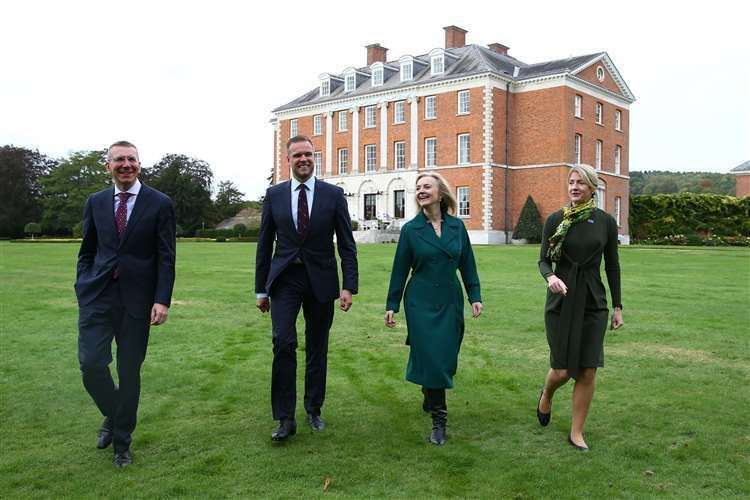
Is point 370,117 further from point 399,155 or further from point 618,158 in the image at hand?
point 618,158

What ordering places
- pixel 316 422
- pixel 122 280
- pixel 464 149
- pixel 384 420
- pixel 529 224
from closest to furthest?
1. pixel 122 280
2. pixel 316 422
3. pixel 384 420
4. pixel 529 224
5. pixel 464 149

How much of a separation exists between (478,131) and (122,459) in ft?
136

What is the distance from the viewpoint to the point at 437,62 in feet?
153

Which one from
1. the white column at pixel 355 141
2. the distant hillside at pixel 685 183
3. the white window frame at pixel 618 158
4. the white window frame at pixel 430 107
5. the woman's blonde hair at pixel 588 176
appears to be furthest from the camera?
the distant hillside at pixel 685 183

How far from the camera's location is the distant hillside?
78125mm

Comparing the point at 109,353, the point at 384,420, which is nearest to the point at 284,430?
the point at 384,420

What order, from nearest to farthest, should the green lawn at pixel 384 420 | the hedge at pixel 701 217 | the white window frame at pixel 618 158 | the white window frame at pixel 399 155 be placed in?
the green lawn at pixel 384 420, the hedge at pixel 701 217, the white window frame at pixel 399 155, the white window frame at pixel 618 158

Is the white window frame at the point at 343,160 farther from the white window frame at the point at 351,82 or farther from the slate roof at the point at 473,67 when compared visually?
the white window frame at the point at 351,82

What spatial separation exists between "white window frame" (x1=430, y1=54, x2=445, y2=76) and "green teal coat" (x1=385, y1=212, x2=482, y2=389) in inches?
1684

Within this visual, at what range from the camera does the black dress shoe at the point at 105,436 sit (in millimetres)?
4875

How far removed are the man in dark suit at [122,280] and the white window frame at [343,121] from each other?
156 ft

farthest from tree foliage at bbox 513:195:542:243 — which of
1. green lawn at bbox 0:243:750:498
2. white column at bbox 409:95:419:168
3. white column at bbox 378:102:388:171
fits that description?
green lawn at bbox 0:243:750:498

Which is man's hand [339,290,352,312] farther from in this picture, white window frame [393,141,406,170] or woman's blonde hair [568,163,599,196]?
white window frame [393,141,406,170]

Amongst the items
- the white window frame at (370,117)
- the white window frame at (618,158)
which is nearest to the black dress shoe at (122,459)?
the white window frame at (370,117)
